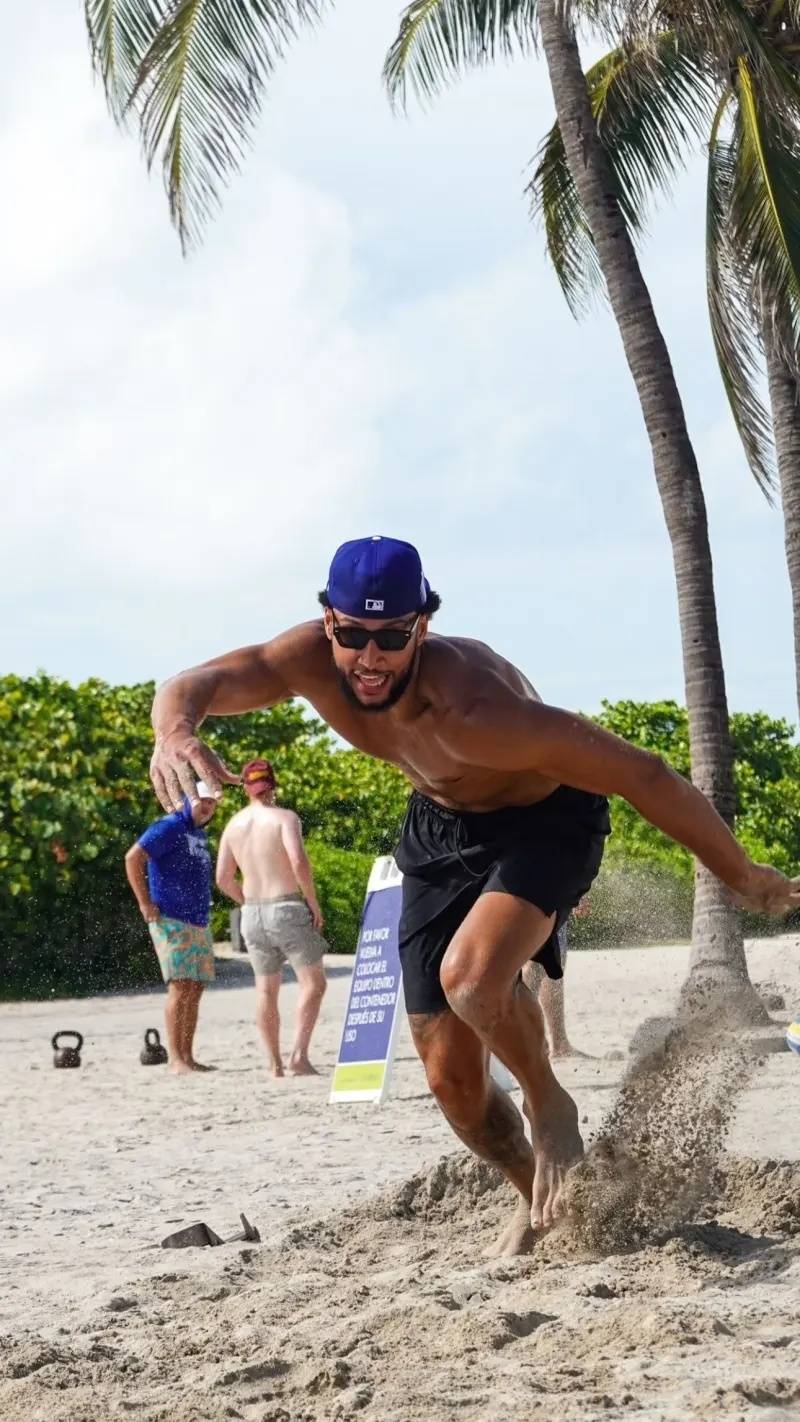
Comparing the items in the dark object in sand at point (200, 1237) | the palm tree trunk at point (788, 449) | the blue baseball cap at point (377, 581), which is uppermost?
the palm tree trunk at point (788, 449)

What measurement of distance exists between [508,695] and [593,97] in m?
11.0

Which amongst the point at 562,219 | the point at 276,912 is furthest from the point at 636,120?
the point at 276,912

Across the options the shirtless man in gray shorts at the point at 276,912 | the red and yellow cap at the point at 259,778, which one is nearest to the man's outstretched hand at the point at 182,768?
the shirtless man in gray shorts at the point at 276,912

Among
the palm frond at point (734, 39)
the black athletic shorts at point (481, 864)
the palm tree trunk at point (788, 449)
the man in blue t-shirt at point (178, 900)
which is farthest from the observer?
the palm tree trunk at point (788, 449)

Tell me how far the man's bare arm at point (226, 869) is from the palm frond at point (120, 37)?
586 centimetres

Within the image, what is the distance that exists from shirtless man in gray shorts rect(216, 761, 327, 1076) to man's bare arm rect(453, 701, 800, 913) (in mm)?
5382

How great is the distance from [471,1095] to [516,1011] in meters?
0.36

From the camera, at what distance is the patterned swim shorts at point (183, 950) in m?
9.88

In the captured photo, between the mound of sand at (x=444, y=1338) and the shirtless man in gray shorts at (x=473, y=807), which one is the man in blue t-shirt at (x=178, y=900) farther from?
the shirtless man in gray shorts at (x=473, y=807)

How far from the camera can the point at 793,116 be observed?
40.9ft

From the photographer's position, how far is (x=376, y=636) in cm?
416

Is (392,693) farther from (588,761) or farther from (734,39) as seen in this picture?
(734,39)

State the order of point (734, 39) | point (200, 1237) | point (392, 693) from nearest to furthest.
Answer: point (392, 693)
point (200, 1237)
point (734, 39)

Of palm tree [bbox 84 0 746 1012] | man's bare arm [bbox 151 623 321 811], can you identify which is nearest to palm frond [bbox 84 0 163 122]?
palm tree [bbox 84 0 746 1012]
